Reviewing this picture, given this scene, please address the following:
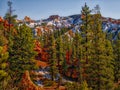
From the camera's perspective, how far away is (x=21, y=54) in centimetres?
5416

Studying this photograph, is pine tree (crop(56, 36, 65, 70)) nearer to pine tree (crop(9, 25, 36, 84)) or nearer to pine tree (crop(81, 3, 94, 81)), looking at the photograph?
pine tree (crop(81, 3, 94, 81))

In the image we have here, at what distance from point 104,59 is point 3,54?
17152 millimetres

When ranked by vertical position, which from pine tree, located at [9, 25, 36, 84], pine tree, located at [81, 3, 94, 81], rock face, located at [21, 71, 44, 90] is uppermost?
pine tree, located at [81, 3, 94, 81]

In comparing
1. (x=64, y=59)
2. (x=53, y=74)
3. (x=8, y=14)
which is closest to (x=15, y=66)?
(x=53, y=74)

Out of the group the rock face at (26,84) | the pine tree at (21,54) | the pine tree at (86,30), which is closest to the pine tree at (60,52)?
the pine tree at (86,30)

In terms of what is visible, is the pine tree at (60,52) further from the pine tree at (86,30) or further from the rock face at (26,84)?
the rock face at (26,84)

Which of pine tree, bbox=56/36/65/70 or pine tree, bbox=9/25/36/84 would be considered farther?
pine tree, bbox=56/36/65/70

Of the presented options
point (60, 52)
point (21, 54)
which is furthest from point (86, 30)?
point (60, 52)

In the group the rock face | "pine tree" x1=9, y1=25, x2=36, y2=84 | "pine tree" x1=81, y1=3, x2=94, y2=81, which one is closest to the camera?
the rock face

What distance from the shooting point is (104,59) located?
157 ft

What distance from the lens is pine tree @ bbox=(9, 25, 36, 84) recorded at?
172ft

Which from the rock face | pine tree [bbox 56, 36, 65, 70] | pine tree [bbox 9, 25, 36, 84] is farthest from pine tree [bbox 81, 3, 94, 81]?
the rock face

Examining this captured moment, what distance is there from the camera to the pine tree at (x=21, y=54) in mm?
52312

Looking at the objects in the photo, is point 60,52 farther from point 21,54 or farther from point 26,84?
point 26,84
